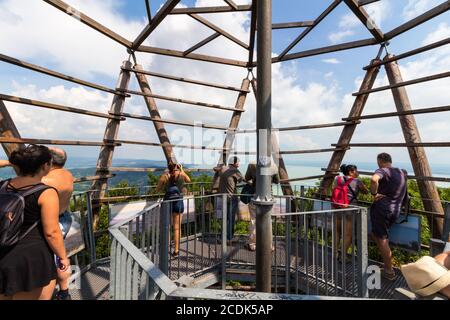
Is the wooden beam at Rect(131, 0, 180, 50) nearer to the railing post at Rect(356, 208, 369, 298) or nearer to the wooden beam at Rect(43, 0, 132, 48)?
the wooden beam at Rect(43, 0, 132, 48)

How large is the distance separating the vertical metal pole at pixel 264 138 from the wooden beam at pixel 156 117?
151 inches

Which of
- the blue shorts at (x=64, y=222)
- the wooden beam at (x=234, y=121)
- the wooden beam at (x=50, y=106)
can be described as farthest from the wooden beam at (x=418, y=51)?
the blue shorts at (x=64, y=222)

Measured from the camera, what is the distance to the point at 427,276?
1.64m

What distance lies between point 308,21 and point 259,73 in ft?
14.6

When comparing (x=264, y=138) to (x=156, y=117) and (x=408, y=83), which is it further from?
(x=156, y=117)

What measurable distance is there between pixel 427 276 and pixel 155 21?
612cm

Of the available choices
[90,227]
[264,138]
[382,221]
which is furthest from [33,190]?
[382,221]

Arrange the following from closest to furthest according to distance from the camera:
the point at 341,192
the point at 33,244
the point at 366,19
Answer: the point at 33,244 → the point at 341,192 → the point at 366,19

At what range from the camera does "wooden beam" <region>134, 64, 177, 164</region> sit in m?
6.11

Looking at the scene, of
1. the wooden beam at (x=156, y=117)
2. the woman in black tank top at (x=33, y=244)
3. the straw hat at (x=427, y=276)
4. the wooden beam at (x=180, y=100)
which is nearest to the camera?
the straw hat at (x=427, y=276)

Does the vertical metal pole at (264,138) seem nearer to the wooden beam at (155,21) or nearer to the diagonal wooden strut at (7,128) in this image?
the wooden beam at (155,21)

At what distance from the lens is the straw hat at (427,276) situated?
5.32 ft

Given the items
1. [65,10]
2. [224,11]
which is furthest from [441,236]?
[65,10]
